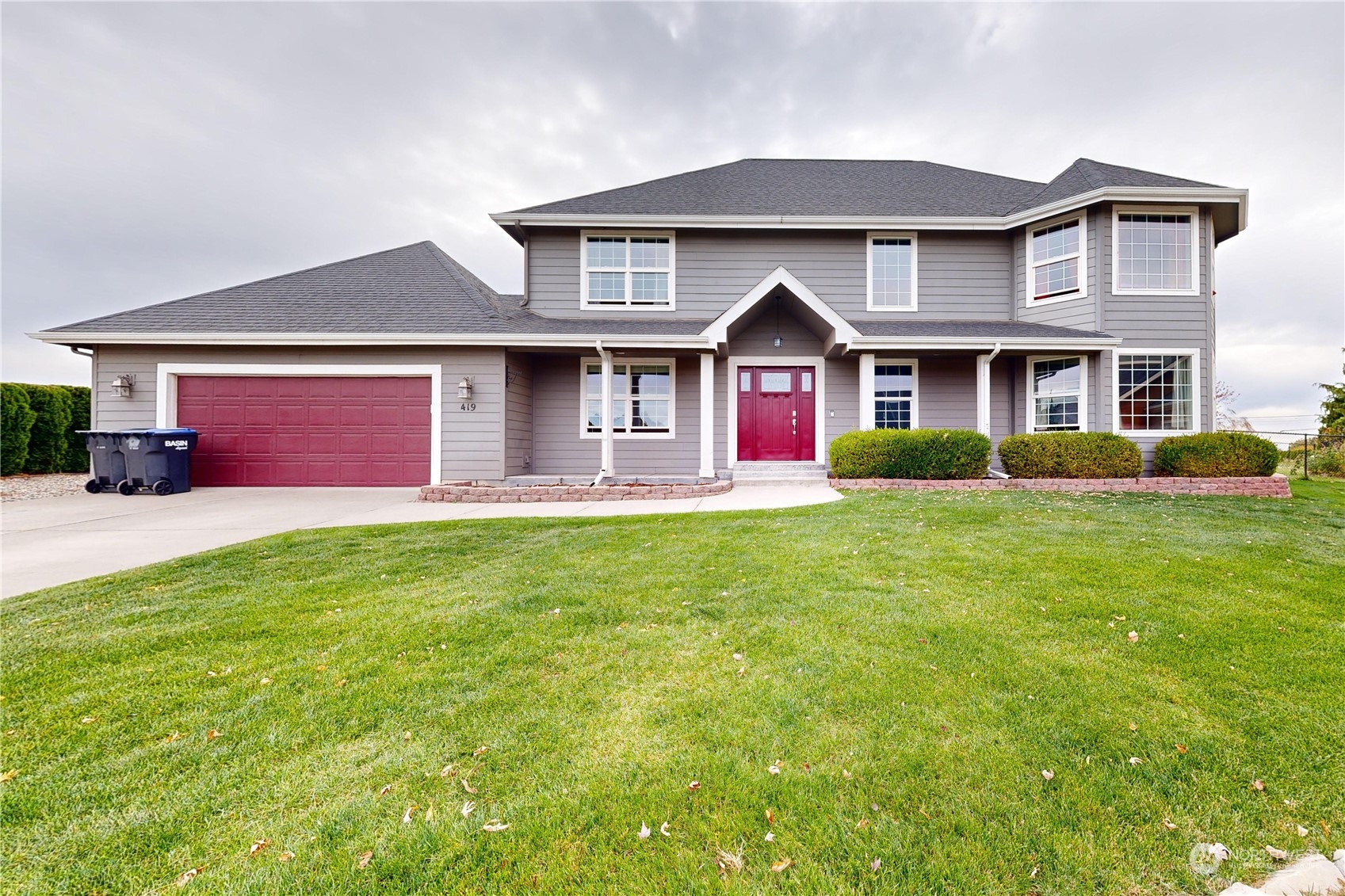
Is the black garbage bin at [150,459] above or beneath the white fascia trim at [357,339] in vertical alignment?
beneath

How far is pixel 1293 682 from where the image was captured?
268 cm

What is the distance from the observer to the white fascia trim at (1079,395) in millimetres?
10742

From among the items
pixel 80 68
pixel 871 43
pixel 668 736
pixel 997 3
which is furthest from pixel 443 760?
pixel 871 43

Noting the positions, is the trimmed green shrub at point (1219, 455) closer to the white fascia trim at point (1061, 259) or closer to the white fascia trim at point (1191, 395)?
the white fascia trim at point (1191, 395)

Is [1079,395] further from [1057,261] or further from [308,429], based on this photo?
[308,429]

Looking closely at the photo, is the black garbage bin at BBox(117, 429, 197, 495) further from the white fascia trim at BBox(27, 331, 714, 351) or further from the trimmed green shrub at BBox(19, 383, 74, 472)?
the trimmed green shrub at BBox(19, 383, 74, 472)

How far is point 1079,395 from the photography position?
1082 cm

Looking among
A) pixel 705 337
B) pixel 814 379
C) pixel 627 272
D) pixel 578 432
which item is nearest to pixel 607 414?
pixel 578 432

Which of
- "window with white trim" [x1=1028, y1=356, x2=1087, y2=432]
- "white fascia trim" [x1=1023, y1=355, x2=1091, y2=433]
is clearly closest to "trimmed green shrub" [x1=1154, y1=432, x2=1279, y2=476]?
"white fascia trim" [x1=1023, y1=355, x2=1091, y2=433]

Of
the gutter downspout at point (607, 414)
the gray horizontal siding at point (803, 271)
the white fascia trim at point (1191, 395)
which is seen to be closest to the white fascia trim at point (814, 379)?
the gray horizontal siding at point (803, 271)

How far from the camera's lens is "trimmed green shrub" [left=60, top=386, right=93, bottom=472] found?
1314cm

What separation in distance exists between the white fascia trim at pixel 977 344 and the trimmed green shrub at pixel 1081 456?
177 cm

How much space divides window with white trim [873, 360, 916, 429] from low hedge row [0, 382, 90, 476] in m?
18.9

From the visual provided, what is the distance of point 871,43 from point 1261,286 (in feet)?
50.8
